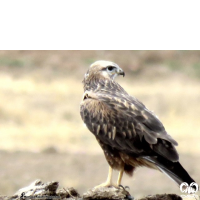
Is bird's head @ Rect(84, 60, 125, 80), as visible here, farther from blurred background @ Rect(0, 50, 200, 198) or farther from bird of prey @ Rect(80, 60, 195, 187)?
blurred background @ Rect(0, 50, 200, 198)

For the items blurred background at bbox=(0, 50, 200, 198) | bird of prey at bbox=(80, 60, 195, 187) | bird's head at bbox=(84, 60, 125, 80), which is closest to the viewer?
bird of prey at bbox=(80, 60, 195, 187)

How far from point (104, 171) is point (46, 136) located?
17.4ft

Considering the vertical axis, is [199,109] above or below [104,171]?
above

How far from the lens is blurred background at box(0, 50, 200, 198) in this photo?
52.7 ft

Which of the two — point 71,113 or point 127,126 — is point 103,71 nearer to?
point 127,126

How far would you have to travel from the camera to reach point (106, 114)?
8.27 metres

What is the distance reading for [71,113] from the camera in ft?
78.1

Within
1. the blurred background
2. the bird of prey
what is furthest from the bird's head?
the blurred background

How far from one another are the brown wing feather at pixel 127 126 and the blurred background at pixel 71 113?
6.16 metres

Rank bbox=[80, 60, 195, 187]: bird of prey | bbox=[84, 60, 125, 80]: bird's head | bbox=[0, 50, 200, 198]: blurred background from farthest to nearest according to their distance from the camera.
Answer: bbox=[0, 50, 200, 198]: blurred background → bbox=[84, 60, 125, 80]: bird's head → bbox=[80, 60, 195, 187]: bird of prey

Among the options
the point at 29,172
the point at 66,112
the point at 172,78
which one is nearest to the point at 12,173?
the point at 29,172

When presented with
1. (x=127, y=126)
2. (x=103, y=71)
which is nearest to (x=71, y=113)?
(x=103, y=71)

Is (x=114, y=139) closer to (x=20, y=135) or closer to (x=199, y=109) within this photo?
(x=20, y=135)

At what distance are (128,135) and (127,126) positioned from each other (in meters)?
0.10
